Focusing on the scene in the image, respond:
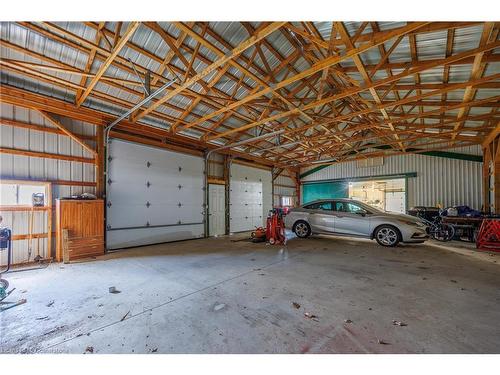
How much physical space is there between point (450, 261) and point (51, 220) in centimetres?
896

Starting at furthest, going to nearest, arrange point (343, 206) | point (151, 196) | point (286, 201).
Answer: point (286, 201), point (343, 206), point (151, 196)

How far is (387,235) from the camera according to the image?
6.12m

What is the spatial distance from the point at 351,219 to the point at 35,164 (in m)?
8.24

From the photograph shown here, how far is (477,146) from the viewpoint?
28.1ft

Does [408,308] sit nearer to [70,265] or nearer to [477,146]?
[70,265]

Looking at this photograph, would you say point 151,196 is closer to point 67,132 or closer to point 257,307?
point 67,132

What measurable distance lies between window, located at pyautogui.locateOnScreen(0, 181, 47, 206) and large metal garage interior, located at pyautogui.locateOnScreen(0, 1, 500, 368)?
0.09ft

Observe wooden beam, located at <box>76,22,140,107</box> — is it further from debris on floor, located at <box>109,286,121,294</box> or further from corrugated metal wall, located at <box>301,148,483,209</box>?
corrugated metal wall, located at <box>301,148,483,209</box>

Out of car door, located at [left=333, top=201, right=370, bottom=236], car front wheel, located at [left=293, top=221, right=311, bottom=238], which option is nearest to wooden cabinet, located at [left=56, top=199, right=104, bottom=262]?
car front wheel, located at [left=293, top=221, right=311, bottom=238]

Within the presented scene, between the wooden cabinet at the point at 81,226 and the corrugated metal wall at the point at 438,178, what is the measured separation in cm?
1183

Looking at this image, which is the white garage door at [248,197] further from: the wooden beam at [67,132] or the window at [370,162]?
the wooden beam at [67,132]

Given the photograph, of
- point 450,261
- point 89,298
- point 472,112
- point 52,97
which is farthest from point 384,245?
point 52,97

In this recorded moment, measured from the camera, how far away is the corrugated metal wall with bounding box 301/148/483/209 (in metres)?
8.66

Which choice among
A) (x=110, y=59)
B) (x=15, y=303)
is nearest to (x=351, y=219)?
(x=110, y=59)
